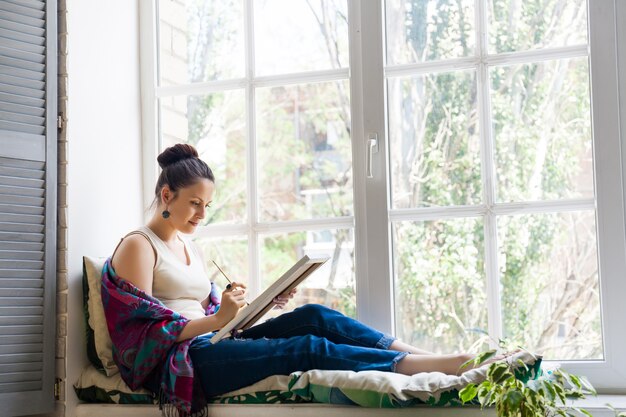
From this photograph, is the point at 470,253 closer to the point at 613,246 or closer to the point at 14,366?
the point at 613,246

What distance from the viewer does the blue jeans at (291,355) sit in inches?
98.9

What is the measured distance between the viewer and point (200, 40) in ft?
10.9

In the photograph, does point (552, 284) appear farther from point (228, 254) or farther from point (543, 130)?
point (228, 254)

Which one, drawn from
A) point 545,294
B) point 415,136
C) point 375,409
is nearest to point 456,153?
point 415,136

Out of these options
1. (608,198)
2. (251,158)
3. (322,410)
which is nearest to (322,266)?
(251,158)

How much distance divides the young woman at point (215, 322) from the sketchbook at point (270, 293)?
45 mm

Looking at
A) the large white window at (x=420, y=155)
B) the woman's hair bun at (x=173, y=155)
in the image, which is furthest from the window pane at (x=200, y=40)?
the woman's hair bun at (x=173, y=155)

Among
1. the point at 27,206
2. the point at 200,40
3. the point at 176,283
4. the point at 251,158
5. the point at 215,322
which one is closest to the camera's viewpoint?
the point at 215,322

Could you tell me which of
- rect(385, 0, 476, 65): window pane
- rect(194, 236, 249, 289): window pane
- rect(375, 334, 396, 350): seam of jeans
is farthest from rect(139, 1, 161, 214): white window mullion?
rect(375, 334, 396, 350): seam of jeans

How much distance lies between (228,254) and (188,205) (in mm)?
388

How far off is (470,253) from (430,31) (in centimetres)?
80

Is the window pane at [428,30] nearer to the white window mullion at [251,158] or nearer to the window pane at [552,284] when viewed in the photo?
the white window mullion at [251,158]

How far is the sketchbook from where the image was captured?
2498mm

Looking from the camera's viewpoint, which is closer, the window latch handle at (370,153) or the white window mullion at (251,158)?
the window latch handle at (370,153)
